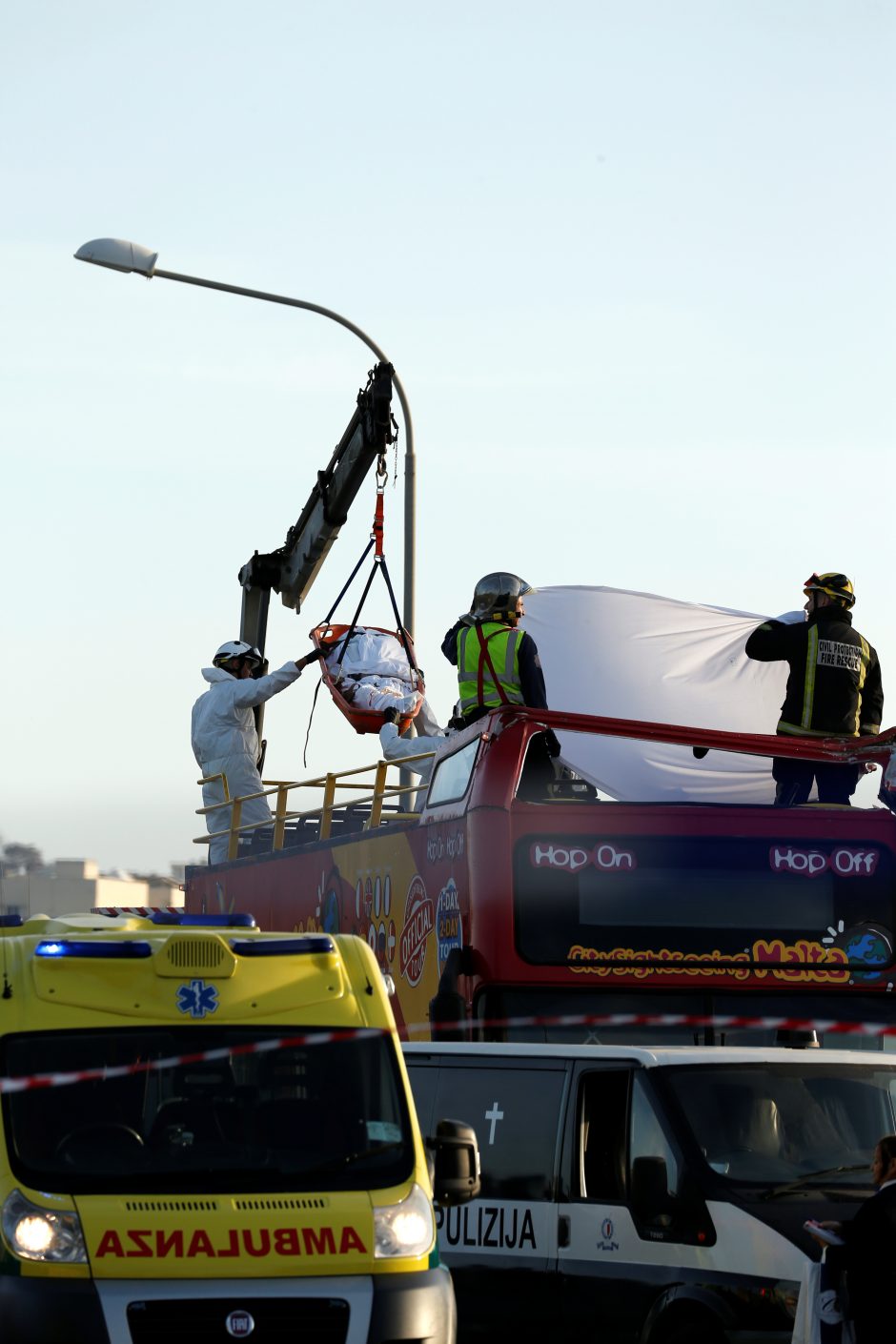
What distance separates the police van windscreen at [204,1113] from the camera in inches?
323

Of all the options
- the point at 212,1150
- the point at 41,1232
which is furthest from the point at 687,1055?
the point at 41,1232

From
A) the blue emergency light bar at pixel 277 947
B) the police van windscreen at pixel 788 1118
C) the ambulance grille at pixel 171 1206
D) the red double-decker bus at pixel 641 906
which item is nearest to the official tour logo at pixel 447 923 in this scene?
the red double-decker bus at pixel 641 906

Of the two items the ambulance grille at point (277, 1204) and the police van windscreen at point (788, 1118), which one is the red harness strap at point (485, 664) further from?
the ambulance grille at point (277, 1204)

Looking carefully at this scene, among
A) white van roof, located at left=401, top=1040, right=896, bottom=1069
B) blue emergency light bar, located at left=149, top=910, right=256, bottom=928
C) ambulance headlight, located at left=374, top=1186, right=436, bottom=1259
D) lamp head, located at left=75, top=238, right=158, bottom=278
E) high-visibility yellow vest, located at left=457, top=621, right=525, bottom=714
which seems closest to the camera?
ambulance headlight, located at left=374, top=1186, right=436, bottom=1259

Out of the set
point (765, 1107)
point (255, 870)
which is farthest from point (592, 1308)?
point (255, 870)

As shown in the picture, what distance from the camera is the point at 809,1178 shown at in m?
9.77

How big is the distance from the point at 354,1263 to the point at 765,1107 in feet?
8.42

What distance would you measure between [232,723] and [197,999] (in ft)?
36.5

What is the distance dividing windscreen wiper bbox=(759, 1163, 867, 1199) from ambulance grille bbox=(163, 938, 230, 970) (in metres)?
2.60

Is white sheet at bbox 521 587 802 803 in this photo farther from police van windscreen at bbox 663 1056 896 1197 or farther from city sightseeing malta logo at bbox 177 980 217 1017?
city sightseeing malta logo at bbox 177 980 217 1017

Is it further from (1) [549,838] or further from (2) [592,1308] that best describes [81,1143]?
(1) [549,838]

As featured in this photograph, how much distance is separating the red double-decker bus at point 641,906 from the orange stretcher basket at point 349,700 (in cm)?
632

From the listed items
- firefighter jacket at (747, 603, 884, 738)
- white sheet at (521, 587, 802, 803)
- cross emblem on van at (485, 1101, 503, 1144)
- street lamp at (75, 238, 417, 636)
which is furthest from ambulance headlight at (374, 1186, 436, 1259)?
street lamp at (75, 238, 417, 636)

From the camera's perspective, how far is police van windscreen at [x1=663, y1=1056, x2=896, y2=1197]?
9766 millimetres
